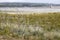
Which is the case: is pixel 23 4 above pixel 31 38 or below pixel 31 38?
below

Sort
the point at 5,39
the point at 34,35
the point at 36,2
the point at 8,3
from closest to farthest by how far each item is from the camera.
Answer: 1. the point at 5,39
2. the point at 34,35
3. the point at 8,3
4. the point at 36,2

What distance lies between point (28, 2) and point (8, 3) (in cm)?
134

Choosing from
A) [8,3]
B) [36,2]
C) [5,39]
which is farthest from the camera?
[36,2]

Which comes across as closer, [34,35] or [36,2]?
[34,35]

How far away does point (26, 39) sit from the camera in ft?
17.2

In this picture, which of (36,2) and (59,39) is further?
(36,2)

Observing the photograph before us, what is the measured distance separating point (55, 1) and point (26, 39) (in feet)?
29.0

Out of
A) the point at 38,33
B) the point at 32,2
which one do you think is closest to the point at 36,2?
the point at 32,2

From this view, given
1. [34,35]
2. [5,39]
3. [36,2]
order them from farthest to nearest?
[36,2] < [34,35] < [5,39]

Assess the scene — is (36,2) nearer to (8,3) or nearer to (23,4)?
(23,4)

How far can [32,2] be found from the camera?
14523 millimetres

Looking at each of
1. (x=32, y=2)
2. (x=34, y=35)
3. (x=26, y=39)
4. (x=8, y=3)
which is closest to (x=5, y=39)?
(x=26, y=39)

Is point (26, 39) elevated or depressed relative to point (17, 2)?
elevated

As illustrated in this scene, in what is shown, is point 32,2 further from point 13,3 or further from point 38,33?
point 38,33
